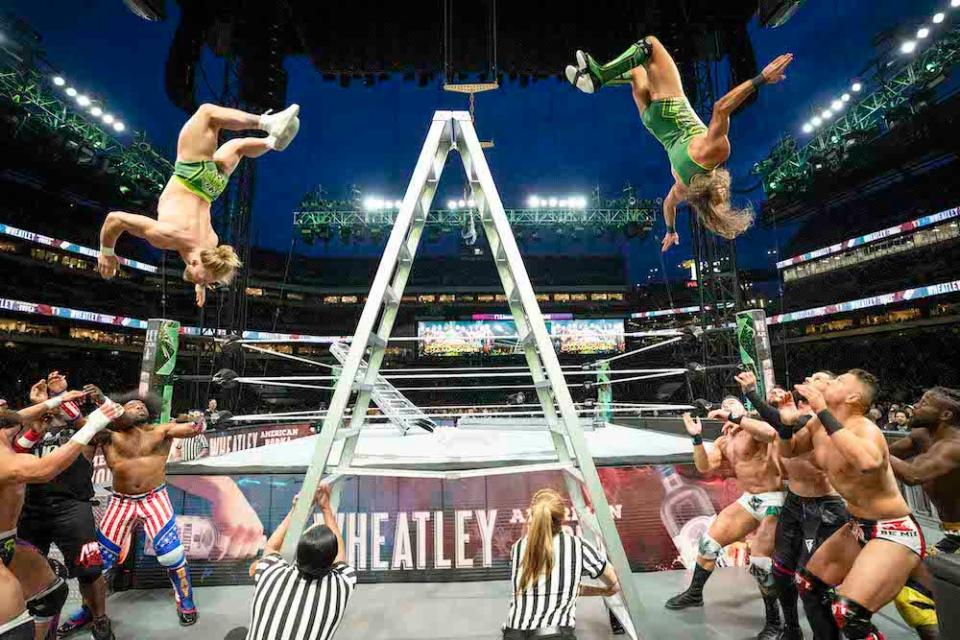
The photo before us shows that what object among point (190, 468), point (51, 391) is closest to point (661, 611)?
point (190, 468)

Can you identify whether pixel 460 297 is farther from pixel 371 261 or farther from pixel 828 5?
pixel 828 5

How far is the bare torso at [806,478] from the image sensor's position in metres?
2.64

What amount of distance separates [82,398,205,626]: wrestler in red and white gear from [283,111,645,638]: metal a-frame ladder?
180 cm

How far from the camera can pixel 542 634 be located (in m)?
1.98

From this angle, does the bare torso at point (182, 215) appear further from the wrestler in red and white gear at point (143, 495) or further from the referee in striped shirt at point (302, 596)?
the wrestler in red and white gear at point (143, 495)

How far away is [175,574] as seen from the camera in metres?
3.08

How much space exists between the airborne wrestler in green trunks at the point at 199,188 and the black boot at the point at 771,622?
369 centimetres

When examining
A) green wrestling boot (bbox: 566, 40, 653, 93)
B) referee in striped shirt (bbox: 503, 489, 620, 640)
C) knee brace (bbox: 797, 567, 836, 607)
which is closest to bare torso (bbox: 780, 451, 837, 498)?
knee brace (bbox: 797, 567, 836, 607)

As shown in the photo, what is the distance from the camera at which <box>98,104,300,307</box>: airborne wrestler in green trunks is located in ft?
6.64

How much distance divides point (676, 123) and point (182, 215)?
2.36 m

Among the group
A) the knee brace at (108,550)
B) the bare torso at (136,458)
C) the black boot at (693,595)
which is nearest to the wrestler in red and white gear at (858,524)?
the black boot at (693,595)

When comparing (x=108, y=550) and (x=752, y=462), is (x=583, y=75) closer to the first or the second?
(x=752, y=462)

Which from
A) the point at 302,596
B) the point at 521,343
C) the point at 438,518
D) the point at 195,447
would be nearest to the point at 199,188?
the point at 521,343

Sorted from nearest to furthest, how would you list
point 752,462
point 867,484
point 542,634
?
point 542,634 → point 867,484 → point 752,462
